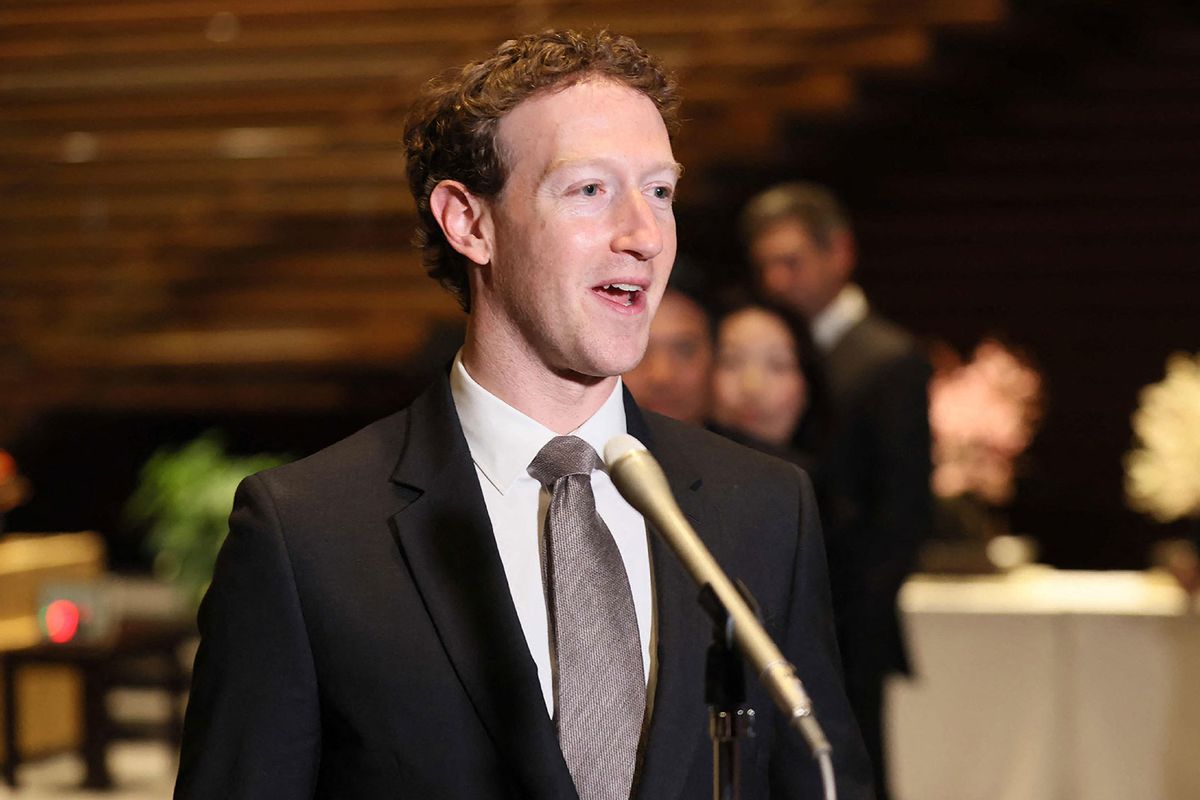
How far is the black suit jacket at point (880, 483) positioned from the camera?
151 inches

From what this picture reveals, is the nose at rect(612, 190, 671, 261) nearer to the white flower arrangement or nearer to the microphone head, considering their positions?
the microphone head

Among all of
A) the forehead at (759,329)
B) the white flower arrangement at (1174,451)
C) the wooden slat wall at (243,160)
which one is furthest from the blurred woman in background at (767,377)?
the wooden slat wall at (243,160)

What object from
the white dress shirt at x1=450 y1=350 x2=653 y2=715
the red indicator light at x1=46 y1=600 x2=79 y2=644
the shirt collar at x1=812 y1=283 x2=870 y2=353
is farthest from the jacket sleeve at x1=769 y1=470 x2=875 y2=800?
the red indicator light at x1=46 y1=600 x2=79 y2=644

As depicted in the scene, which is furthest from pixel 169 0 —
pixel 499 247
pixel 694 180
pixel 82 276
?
pixel 499 247

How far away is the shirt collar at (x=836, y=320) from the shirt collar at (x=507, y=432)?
2732 millimetres

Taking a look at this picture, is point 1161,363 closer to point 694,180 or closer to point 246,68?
point 694,180

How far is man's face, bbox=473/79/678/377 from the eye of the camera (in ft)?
4.63

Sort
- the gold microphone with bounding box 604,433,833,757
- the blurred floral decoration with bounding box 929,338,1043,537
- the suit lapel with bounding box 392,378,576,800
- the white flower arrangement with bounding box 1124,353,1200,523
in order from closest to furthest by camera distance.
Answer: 1. the gold microphone with bounding box 604,433,833,757
2. the suit lapel with bounding box 392,378,576,800
3. the white flower arrangement with bounding box 1124,353,1200,523
4. the blurred floral decoration with bounding box 929,338,1043,537

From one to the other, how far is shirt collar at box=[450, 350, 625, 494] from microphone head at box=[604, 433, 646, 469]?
0.28 m

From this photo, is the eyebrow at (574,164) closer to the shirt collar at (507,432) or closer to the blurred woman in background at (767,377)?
the shirt collar at (507,432)

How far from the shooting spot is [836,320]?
424 centimetres

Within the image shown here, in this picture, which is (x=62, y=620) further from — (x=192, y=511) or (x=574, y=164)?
(x=574, y=164)

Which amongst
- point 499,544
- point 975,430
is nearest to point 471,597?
point 499,544

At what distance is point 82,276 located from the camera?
7.89m
